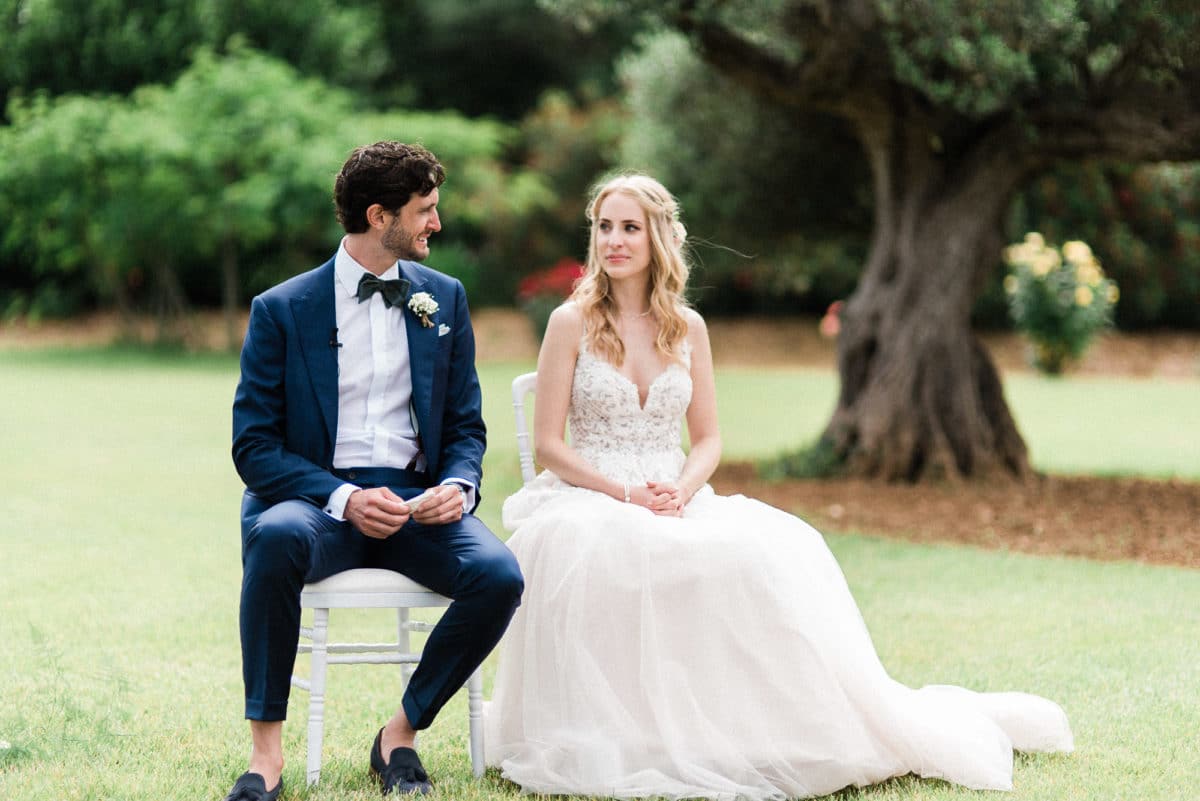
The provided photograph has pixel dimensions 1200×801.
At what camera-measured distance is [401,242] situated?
425 cm

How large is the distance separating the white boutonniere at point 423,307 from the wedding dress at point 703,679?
2.26 feet

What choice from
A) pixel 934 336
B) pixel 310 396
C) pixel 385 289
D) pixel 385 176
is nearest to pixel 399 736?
pixel 310 396

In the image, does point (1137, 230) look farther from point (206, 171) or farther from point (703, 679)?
point (703, 679)

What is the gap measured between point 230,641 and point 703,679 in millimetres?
2699

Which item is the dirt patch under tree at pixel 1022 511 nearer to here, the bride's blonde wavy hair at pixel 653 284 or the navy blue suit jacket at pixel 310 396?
the bride's blonde wavy hair at pixel 653 284

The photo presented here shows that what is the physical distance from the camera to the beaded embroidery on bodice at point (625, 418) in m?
4.71

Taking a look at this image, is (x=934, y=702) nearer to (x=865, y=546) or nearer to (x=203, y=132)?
(x=865, y=546)

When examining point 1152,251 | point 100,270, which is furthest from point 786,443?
point 100,270

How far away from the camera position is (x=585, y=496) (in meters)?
4.50

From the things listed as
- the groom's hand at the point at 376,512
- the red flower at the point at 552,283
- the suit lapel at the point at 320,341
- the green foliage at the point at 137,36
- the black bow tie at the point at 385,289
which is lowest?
the red flower at the point at 552,283

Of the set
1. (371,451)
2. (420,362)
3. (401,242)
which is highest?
(401,242)

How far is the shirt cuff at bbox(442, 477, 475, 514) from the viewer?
164 inches

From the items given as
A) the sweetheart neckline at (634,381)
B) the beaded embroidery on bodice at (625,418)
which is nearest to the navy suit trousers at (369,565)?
the beaded embroidery on bodice at (625,418)

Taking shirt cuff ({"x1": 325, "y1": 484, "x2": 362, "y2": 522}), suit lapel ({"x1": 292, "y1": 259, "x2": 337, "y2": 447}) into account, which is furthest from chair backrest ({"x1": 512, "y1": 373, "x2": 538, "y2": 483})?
shirt cuff ({"x1": 325, "y1": 484, "x2": 362, "y2": 522})
